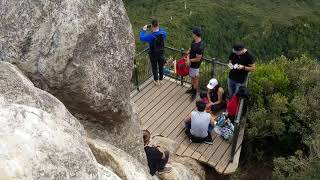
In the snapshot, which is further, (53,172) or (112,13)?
(112,13)

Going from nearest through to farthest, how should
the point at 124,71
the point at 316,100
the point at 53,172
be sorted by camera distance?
the point at 53,172, the point at 124,71, the point at 316,100

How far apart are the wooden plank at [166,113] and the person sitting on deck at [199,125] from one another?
86 centimetres

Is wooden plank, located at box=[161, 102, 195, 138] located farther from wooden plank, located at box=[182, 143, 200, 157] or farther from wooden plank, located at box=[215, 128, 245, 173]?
wooden plank, located at box=[215, 128, 245, 173]

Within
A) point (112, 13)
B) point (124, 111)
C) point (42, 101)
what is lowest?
point (124, 111)

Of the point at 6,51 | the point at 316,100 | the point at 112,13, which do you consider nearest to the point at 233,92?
the point at 316,100

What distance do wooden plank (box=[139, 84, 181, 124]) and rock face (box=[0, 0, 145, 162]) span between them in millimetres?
4358

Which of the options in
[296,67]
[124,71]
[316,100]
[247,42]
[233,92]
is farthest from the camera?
[247,42]

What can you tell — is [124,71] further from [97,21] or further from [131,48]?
[97,21]

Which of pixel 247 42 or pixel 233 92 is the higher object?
pixel 233 92

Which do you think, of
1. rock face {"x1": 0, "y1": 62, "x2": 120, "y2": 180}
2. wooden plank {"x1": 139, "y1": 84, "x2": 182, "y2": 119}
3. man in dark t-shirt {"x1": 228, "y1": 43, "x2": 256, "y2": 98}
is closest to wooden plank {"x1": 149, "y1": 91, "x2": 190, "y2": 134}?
wooden plank {"x1": 139, "y1": 84, "x2": 182, "y2": 119}

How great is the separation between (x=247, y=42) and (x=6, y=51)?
9920 cm

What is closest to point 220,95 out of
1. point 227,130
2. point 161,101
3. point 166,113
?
point 227,130

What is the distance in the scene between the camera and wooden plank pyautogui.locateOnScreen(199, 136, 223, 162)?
1064cm

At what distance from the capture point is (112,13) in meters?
7.62
